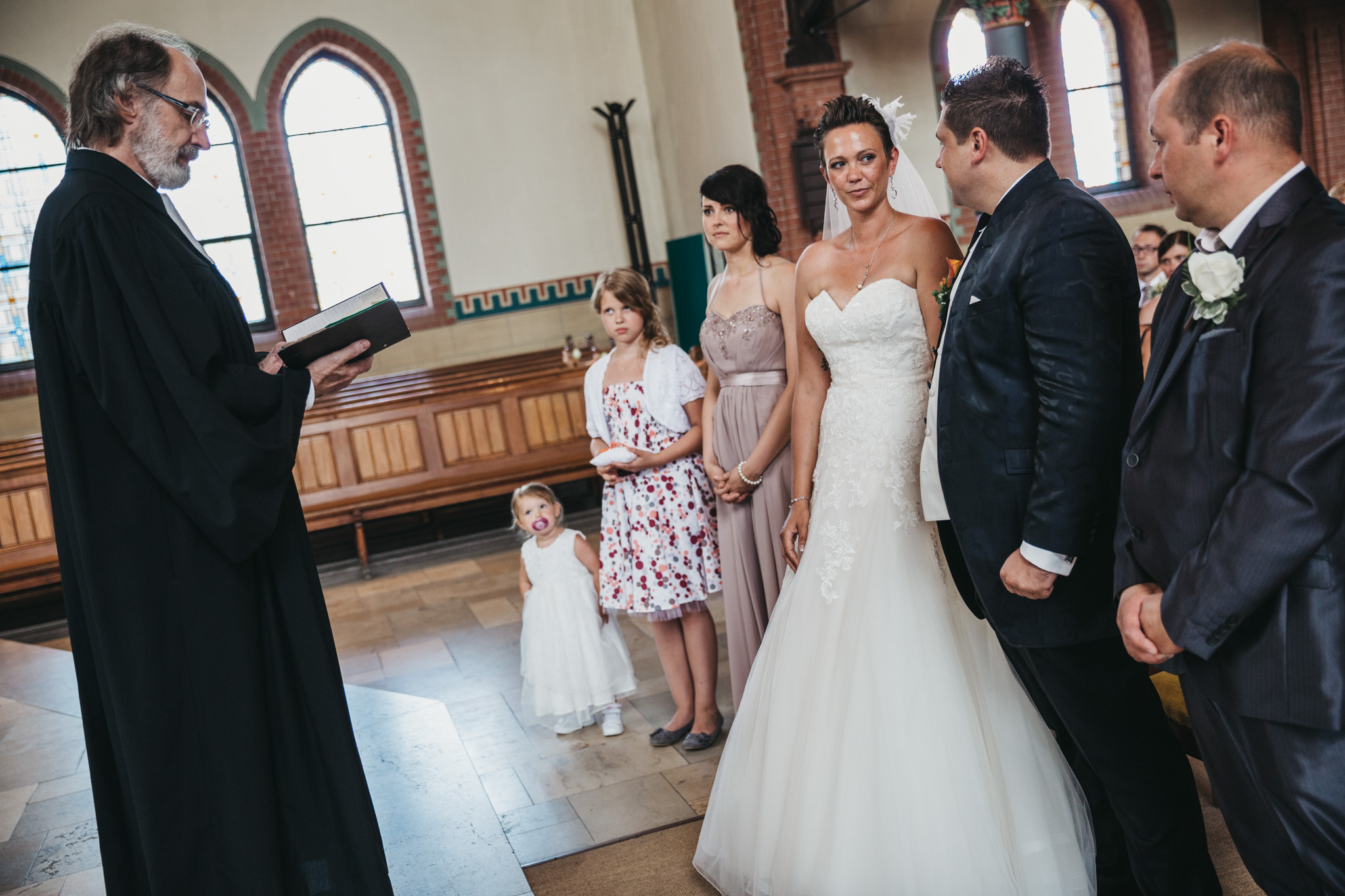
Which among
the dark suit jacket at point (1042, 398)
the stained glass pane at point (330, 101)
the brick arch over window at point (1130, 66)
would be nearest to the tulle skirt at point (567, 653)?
the dark suit jacket at point (1042, 398)

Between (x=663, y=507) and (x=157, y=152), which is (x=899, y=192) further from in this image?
(x=157, y=152)

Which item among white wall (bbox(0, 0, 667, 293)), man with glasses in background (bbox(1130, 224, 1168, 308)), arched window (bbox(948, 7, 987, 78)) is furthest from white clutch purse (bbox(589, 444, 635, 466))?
white wall (bbox(0, 0, 667, 293))

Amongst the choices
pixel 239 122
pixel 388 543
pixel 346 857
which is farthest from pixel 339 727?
pixel 239 122

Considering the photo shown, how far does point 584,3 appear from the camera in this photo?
10.1m

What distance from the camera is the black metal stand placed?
32.9 feet

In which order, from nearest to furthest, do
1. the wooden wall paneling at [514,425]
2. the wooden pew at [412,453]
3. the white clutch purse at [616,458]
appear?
the white clutch purse at [616,458] → the wooden pew at [412,453] → the wooden wall paneling at [514,425]

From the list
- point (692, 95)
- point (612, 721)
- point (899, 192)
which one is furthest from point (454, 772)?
point (692, 95)

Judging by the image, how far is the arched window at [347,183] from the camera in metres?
9.88

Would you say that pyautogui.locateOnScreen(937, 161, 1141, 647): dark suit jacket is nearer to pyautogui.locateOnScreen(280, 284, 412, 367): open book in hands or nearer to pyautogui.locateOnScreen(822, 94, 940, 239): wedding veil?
pyautogui.locateOnScreen(822, 94, 940, 239): wedding veil

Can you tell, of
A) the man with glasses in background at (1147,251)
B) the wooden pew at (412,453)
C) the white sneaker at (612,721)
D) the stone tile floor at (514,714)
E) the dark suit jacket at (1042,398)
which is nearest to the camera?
the dark suit jacket at (1042,398)

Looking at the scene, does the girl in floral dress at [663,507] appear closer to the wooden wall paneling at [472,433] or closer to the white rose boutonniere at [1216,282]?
the white rose boutonniere at [1216,282]

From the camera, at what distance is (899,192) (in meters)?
2.46

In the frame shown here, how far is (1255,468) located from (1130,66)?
996 centimetres

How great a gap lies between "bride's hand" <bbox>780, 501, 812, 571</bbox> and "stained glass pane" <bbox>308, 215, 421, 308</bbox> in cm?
829
